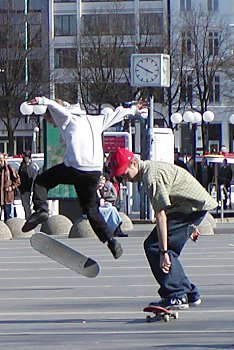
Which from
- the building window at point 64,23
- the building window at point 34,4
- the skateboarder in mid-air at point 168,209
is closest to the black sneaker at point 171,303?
the skateboarder in mid-air at point 168,209

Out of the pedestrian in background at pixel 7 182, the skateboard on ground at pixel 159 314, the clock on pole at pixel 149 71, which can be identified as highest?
the clock on pole at pixel 149 71

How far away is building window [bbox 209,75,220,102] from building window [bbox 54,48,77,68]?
930 cm

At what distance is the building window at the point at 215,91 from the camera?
233 feet

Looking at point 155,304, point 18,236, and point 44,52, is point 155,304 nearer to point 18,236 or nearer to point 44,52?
point 18,236

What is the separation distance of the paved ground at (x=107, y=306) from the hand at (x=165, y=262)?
54 cm

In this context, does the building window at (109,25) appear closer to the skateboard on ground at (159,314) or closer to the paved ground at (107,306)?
the paved ground at (107,306)

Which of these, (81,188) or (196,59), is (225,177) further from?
(196,59)

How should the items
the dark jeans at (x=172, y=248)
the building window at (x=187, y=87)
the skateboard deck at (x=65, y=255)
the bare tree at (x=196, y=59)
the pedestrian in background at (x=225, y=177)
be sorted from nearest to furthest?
1. the dark jeans at (x=172, y=248)
2. the skateboard deck at (x=65, y=255)
3. the pedestrian in background at (x=225, y=177)
4. the bare tree at (x=196, y=59)
5. the building window at (x=187, y=87)

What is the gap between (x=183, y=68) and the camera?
6369 cm

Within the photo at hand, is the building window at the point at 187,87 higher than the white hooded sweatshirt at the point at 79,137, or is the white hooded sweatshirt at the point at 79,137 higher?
the building window at the point at 187,87

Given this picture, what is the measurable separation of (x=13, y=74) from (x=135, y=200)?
26701mm

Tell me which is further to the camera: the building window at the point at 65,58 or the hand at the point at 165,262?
the building window at the point at 65,58

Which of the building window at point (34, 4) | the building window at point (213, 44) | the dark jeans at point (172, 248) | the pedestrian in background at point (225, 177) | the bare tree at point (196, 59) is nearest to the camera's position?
the dark jeans at point (172, 248)

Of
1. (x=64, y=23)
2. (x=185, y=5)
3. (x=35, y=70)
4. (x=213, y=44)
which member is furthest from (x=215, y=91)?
(x=35, y=70)
